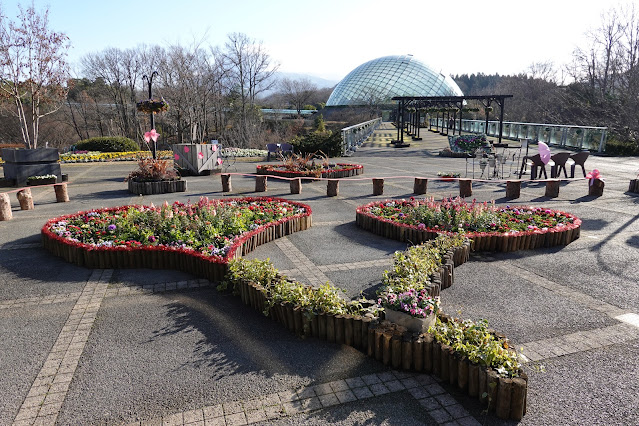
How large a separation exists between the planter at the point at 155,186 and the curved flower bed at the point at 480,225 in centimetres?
729

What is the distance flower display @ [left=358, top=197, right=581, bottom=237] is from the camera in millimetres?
7848

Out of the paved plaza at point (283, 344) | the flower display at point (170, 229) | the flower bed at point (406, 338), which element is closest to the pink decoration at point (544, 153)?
the paved plaza at point (283, 344)

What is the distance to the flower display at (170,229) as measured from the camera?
6809 mm

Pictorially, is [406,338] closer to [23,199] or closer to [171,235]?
[171,235]

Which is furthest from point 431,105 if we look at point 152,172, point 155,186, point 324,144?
point 155,186

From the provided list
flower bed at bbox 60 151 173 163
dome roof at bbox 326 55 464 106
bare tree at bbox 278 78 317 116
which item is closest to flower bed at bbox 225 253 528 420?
flower bed at bbox 60 151 173 163

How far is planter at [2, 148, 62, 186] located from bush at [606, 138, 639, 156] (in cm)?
2842

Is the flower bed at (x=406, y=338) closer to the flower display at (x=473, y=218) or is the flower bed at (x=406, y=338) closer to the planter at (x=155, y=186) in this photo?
the flower display at (x=473, y=218)

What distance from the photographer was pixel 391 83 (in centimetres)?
7169

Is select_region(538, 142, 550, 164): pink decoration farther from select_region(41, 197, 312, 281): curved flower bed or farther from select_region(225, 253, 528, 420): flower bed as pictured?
select_region(225, 253, 528, 420): flower bed

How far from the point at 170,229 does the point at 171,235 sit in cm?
29

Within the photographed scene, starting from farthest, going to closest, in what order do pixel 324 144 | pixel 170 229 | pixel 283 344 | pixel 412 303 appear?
pixel 324 144 < pixel 170 229 < pixel 283 344 < pixel 412 303

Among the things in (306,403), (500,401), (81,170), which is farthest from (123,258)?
(81,170)

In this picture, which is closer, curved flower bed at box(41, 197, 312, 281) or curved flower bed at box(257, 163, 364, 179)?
curved flower bed at box(41, 197, 312, 281)
